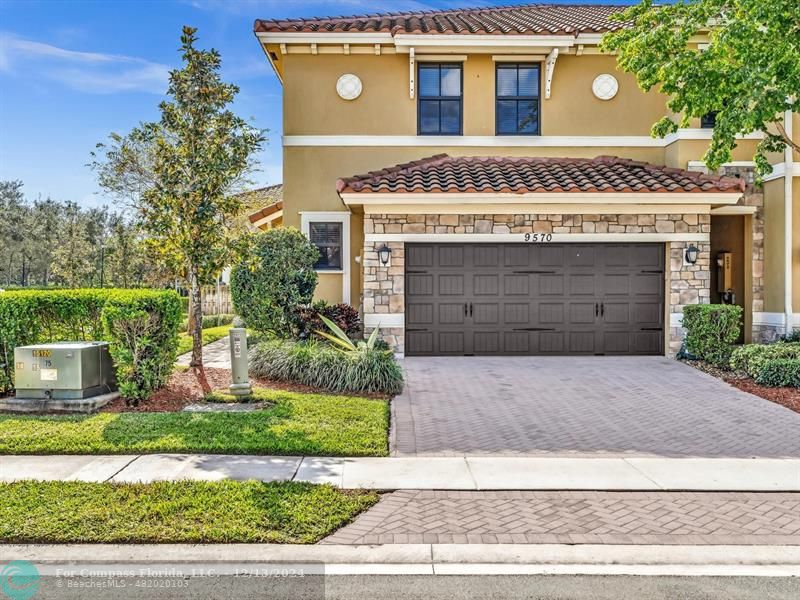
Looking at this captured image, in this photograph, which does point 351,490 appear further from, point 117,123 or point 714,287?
point 117,123

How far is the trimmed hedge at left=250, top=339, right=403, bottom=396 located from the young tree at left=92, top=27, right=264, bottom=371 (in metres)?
1.91

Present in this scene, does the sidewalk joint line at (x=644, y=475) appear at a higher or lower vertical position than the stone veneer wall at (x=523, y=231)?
lower

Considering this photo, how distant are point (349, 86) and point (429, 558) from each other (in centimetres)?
1354

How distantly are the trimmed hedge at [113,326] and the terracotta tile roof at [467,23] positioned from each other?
29.8ft

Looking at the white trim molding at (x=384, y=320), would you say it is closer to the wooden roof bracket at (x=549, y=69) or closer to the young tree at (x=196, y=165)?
the young tree at (x=196, y=165)

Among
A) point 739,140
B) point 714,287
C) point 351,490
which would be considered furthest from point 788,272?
point 351,490

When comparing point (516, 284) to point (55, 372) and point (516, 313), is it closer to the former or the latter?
point (516, 313)

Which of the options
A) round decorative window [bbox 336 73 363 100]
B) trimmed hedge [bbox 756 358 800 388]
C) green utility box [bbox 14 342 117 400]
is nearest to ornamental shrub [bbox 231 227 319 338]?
green utility box [bbox 14 342 117 400]

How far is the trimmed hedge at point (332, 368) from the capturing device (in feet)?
33.1

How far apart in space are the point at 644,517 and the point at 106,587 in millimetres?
4293

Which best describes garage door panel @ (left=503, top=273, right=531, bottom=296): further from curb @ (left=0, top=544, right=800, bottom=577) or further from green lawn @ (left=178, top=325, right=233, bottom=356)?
curb @ (left=0, top=544, right=800, bottom=577)

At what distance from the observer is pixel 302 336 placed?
12359 millimetres

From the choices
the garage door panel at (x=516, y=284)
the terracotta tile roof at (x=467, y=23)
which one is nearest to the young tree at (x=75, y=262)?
the terracotta tile roof at (x=467, y=23)


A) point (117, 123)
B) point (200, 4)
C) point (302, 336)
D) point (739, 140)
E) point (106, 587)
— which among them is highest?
point (200, 4)
